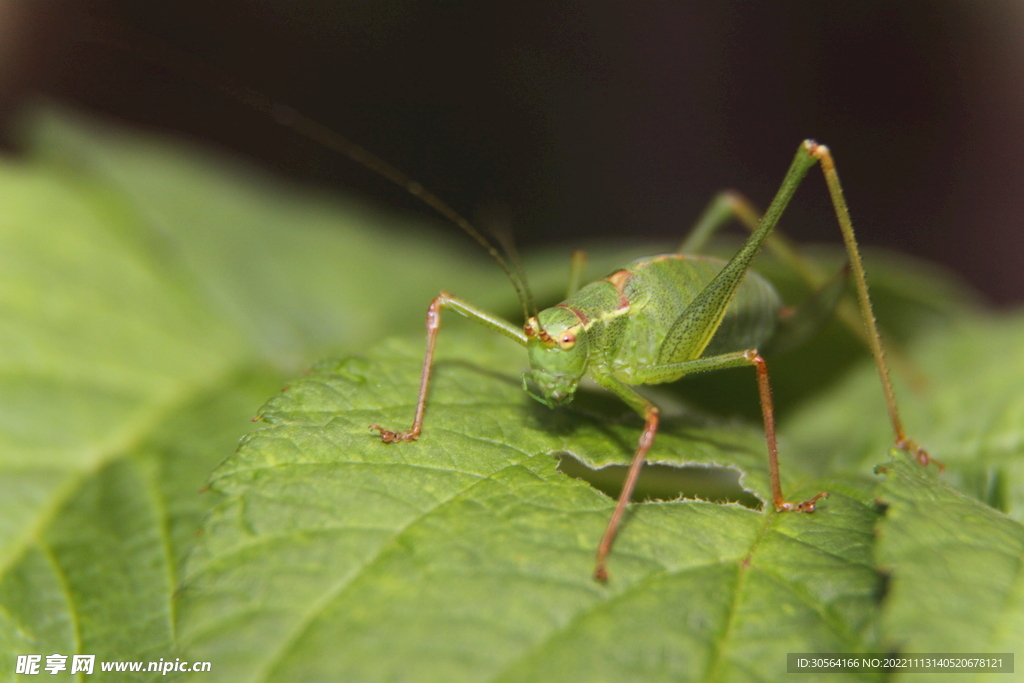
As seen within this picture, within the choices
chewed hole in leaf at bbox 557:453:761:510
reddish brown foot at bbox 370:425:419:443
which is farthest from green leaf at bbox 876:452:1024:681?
reddish brown foot at bbox 370:425:419:443

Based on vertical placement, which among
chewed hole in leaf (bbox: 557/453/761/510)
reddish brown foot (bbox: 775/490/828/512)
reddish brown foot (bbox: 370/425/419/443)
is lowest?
reddish brown foot (bbox: 775/490/828/512)

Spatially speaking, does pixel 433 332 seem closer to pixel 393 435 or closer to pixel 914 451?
pixel 393 435

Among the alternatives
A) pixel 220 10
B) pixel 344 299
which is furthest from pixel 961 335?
pixel 220 10

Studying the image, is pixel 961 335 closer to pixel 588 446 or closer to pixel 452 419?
pixel 588 446

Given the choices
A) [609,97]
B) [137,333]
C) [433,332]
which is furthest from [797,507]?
[609,97]

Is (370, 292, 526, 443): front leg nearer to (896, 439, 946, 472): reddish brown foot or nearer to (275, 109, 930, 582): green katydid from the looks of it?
(275, 109, 930, 582): green katydid

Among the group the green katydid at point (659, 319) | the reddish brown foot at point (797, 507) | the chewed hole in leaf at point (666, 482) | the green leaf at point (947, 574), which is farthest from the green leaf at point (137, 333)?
→ the green leaf at point (947, 574)
